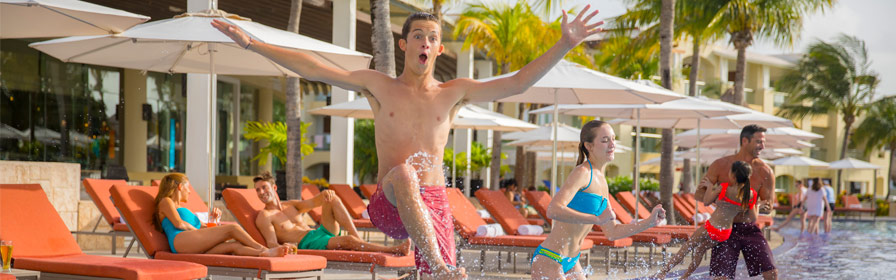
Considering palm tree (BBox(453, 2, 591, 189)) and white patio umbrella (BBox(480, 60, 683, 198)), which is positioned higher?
palm tree (BBox(453, 2, 591, 189))

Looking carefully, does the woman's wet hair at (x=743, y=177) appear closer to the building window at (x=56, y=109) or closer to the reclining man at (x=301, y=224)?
the reclining man at (x=301, y=224)

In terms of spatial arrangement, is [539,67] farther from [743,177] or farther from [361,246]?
[361,246]

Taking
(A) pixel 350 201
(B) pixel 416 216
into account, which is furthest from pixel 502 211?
(B) pixel 416 216

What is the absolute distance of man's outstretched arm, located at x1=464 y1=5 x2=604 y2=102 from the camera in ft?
11.9

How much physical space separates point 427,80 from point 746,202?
415 cm

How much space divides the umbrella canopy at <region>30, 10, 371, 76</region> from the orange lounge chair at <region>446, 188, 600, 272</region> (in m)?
2.05

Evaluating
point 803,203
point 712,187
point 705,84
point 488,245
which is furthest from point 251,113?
point 705,84

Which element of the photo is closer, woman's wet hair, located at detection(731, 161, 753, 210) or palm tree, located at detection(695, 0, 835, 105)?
woman's wet hair, located at detection(731, 161, 753, 210)

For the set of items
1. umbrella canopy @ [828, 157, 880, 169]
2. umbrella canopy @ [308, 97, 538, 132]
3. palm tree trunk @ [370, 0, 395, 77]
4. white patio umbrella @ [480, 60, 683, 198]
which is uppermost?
palm tree trunk @ [370, 0, 395, 77]

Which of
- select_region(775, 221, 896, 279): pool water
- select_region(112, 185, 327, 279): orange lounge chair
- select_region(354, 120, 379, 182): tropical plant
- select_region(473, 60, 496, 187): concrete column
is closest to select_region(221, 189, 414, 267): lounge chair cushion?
select_region(112, 185, 327, 279): orange lounge chair

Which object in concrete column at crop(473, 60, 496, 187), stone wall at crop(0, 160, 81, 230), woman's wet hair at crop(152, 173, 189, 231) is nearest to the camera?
woman's wet hair at crop(152, 173, 189, 231)

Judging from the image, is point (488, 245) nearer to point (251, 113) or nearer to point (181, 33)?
point (181, 33)

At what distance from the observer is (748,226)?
7.11m

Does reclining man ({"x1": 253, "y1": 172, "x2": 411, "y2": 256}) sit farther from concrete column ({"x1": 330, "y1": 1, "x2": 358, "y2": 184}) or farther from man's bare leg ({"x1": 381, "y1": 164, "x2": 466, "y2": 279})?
concrete column ({"x1": 330, "y1": 1, "x2": 358, "y2": 184})
